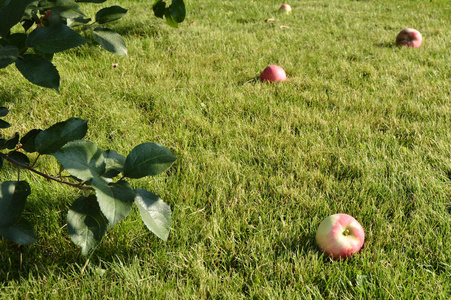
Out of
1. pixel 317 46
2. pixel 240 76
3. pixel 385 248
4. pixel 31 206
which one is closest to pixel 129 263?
pixel 31 206

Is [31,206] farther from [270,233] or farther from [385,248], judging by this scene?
[385,248]

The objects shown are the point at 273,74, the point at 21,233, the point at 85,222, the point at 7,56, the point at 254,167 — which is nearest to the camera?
the point at 7,56

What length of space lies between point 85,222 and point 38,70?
44 cm

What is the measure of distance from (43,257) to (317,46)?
4032 millimetres

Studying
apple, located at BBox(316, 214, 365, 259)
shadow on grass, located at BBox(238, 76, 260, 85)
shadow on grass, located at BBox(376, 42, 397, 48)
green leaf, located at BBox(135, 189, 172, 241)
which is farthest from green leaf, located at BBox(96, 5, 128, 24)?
shadow on grass, located at BBox(376, 42, 397, 48)

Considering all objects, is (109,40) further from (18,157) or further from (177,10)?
(18,157)

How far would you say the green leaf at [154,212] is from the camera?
3.50ft

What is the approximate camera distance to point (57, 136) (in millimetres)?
1019

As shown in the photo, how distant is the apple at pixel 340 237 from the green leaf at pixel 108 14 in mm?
1223

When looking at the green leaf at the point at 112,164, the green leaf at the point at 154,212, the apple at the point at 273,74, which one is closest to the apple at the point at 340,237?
the green leaf at the point at 154,212

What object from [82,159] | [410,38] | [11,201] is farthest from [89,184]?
[410,38]

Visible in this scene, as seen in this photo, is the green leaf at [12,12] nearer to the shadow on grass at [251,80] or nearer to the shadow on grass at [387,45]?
the shadow on grass at [251,80]

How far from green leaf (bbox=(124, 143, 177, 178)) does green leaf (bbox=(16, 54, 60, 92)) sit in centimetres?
27

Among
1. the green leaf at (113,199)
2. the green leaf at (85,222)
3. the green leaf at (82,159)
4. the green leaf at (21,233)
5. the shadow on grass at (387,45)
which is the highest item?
the green leaf at (82,159)
